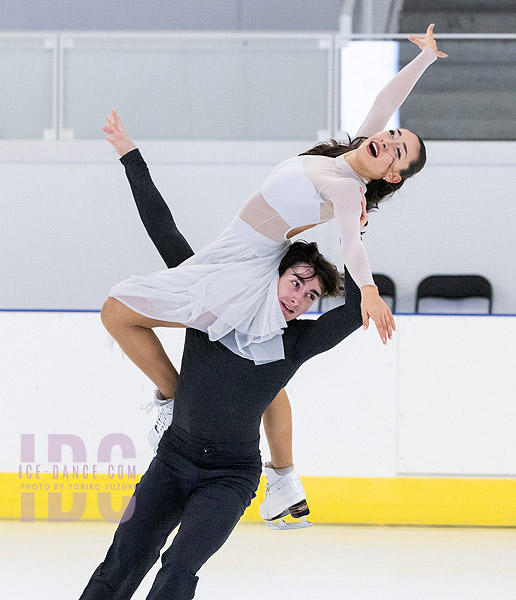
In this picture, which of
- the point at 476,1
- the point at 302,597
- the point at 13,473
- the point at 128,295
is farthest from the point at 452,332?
the point at 476,1

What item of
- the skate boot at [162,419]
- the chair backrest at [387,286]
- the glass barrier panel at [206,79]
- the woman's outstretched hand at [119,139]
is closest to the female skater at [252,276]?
the skate boot at [162,419]

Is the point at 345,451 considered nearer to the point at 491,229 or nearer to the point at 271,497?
the point at 271,497

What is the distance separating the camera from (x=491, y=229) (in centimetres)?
728

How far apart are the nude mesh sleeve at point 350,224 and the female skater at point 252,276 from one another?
0.06 meters

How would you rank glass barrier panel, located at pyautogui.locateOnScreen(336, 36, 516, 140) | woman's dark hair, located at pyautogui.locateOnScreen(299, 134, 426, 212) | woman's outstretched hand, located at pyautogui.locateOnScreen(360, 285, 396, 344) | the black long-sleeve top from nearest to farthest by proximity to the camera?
woman's outstretched hand, located at pyautogui.locateOnScreen(360, 285, 396, 344)
the black long-sleeve top
woman's dark hair, located at pyautogui.locateOnScreen(299, 134, 426, 212)
glass barrier panel, located at pyautogui.locateOnScreen(336, 36, 516, 140)

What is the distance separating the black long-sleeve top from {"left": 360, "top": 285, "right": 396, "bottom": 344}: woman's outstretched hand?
0.69 feet

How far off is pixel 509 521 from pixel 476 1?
224 inches

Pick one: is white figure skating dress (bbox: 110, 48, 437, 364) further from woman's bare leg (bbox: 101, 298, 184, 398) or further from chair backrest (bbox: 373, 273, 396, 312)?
chair backrest (bbox: 373, 273, 396, 312)

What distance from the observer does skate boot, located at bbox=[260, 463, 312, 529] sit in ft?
8.41

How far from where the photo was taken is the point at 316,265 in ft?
7.94

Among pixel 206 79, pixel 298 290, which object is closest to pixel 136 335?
pixel 298 290

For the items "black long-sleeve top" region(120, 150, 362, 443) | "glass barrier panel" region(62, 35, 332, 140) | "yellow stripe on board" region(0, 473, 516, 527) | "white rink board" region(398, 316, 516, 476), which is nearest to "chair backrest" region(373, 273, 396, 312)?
"glass barrier panel" region(62, 35, 332, 140)

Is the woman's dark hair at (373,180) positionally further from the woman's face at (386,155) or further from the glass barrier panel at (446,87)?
the glass barrier panel at (446,87)

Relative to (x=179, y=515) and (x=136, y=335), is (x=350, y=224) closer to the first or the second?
(x=136, y=335)
